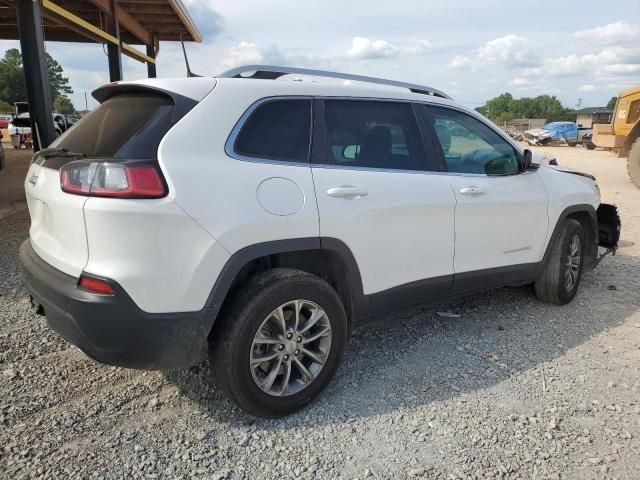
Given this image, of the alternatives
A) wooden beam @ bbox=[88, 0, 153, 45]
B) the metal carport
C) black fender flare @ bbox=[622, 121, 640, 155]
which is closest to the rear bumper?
the metal carport

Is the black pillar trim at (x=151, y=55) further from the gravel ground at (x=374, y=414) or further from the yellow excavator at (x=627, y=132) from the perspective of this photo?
the yellow excavator at (x=627, y=132)

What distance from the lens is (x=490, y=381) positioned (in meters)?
3.34

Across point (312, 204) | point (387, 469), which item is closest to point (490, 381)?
point (387, 469)

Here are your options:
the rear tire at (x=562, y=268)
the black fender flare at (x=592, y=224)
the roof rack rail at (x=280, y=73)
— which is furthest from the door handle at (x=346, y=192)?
the rear tire at (x=562, y=268)

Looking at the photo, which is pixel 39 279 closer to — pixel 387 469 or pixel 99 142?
pixel 99 142

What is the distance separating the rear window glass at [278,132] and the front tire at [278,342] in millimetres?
633

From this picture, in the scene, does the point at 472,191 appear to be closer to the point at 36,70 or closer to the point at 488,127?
the point at 488,127

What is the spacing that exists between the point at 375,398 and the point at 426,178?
1414mm

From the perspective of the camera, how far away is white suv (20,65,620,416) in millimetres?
2395

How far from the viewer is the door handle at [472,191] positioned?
11.8 feet

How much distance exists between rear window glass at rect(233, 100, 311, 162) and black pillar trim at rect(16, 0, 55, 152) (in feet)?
18.6

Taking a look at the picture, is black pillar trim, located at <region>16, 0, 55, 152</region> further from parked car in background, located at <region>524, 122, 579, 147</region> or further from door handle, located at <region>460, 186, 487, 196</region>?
parked car in background, located at <region>524, 122, 579, 147</region>

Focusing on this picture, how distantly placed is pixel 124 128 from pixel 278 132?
0.78 metres

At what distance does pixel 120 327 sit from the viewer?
2.40 meters
